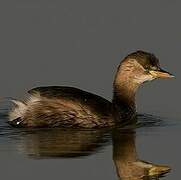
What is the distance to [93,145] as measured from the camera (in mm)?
10789

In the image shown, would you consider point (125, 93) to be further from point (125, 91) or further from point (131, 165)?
point (131, 165)

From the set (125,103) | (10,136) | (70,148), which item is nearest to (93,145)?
(70,148)

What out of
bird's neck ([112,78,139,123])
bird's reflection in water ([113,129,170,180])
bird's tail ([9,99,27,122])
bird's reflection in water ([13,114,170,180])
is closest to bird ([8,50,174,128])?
bird's tail ([9,99,27,122])

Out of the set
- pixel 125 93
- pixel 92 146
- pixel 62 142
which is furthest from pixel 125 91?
pixel 92 146

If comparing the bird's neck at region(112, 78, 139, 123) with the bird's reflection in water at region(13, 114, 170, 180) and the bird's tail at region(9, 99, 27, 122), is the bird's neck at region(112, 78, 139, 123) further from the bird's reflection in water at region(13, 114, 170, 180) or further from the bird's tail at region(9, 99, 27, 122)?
the bird's tail at region(9, 99, 27, 122)

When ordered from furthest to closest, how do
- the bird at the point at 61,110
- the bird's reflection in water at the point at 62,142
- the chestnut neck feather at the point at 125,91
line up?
the chestnut neck feather at the point at 125,91 → the bird at the point at 61,110 → the bird's reflection in water at the point at 62,142

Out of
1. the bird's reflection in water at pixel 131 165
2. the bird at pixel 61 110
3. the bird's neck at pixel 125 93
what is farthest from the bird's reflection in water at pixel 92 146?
the bird's neck at pixel 125 93

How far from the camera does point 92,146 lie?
10.7 meters

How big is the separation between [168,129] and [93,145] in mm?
1322

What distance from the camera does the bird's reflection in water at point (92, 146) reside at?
31.6 ft

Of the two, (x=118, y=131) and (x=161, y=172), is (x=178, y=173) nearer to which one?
(x=161, y=172)

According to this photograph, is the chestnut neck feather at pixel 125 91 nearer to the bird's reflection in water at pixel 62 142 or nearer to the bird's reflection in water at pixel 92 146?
the bird's reflection in water at pixel 92 146

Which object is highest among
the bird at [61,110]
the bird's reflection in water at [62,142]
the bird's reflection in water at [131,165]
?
the bird at [61,110]

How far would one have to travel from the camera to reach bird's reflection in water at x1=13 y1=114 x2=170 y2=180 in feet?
31.6
